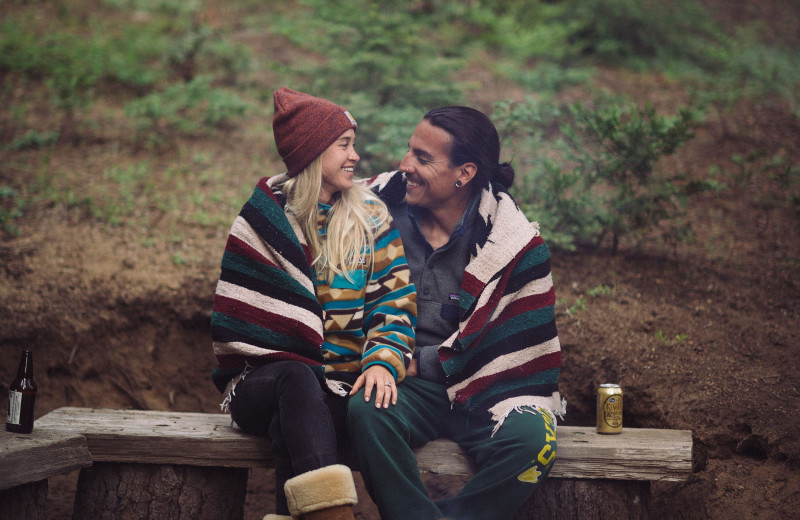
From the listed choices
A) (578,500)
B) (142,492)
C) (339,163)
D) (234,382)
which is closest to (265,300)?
(234,382)

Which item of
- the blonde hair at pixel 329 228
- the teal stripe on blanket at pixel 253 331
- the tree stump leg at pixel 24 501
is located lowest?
the tree stump leg at pixel 24 501

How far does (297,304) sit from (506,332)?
1.02 meters

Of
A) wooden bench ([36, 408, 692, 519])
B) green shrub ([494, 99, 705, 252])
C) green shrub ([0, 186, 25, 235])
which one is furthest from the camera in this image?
green shrub ([0, 186, 25, 235])

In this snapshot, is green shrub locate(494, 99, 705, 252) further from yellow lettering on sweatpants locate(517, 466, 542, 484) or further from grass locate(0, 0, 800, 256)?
yellow lettering on sweatpants locate(517, 466, 542, 484)

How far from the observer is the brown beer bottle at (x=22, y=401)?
9.91 feet

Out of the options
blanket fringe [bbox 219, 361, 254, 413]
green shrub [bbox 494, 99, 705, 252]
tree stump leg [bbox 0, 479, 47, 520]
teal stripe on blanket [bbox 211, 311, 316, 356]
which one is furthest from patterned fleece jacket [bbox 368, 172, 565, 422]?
tree stump leg [bbox 0, 479, 47, 520]

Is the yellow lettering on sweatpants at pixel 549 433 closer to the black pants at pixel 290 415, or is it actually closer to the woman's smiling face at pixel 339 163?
the black pants at pixel 290 415

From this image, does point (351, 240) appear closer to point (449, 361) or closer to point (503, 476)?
point (449, 361)

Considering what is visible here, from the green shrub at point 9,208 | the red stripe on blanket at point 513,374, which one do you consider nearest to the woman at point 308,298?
the red stripe on blanket at point 513,374

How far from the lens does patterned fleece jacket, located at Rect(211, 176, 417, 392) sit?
10.0 ft

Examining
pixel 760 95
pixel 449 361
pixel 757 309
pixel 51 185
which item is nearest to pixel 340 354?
pixel 449 361

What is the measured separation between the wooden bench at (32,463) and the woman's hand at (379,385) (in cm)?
130

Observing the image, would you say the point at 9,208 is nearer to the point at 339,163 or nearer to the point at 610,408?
the point at 339,163

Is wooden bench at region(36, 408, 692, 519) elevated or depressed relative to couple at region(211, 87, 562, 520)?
depressed
